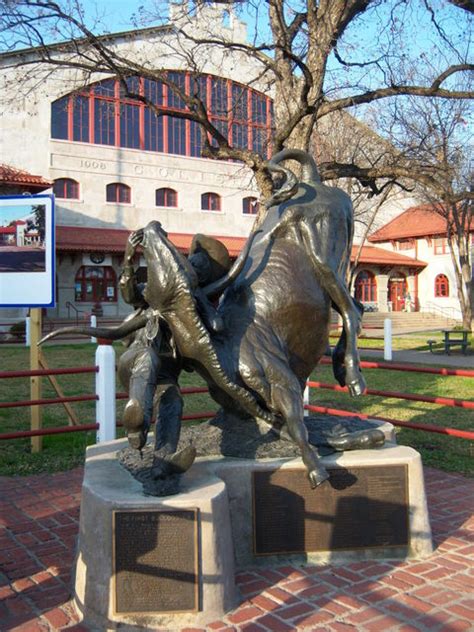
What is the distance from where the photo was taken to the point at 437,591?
3.57 meters

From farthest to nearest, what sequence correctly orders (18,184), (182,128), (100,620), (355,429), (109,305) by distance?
(182,128) < (109,305) < (18,184) < (355,429) < (100,620)

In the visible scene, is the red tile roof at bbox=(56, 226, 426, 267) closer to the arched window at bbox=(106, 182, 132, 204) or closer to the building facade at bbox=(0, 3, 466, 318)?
the building facade at bbox=(0, 3, 466, 318)

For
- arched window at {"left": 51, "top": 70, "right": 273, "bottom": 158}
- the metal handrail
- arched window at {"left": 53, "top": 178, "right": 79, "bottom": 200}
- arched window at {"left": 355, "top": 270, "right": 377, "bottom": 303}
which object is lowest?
the metal handrail

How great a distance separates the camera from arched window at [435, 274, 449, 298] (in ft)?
129

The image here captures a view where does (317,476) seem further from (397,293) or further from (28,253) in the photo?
(397,293)

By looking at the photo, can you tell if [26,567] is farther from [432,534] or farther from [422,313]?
[422,313]

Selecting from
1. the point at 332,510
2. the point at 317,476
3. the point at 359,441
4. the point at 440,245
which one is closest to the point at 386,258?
the point at 440,245

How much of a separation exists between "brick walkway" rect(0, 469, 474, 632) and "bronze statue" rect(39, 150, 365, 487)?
632 mm

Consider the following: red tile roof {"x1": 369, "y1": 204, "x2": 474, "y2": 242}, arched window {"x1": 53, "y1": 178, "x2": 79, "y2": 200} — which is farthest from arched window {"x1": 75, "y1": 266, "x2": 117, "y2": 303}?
red tile roof {"x1": 369, "y1": 204, "x2": 474, "y2": 242}

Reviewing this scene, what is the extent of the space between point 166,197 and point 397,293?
16818 mm

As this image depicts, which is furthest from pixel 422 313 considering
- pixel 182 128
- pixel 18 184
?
pixel 18 184

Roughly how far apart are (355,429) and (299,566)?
43.9 inches

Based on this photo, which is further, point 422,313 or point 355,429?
point 422,313

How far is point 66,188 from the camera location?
31734mm
